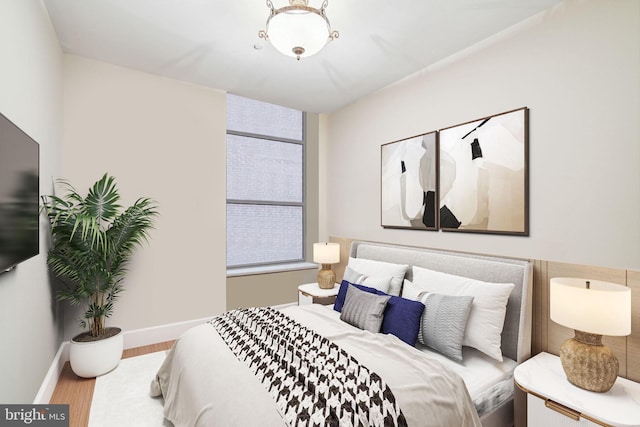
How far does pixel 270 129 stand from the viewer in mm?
4238

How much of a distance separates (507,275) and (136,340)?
11.2 ft

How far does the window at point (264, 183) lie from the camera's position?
3.95 metres

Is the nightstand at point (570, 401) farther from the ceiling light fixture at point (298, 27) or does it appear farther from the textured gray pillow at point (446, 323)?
the ceiling light fixture at point (298, 27)

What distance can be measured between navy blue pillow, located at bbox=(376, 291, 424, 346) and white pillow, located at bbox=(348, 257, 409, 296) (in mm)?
334

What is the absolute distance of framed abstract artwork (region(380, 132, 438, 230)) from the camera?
Answer: 2807 millimetres

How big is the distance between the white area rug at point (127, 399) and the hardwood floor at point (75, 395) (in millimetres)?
38

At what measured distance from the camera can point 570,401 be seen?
1.48 m

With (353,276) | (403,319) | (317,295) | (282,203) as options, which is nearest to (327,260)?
(317,295)

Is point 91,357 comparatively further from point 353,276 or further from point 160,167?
point 353,276

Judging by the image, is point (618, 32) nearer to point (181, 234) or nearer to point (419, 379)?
point (419, 379)

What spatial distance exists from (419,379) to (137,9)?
2.93 meters

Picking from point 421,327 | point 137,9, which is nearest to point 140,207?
point 137,9

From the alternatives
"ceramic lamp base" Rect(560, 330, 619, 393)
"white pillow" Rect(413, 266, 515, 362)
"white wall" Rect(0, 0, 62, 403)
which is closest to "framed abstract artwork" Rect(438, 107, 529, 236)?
"white pillow" Rect(413, 266, 515, 362)

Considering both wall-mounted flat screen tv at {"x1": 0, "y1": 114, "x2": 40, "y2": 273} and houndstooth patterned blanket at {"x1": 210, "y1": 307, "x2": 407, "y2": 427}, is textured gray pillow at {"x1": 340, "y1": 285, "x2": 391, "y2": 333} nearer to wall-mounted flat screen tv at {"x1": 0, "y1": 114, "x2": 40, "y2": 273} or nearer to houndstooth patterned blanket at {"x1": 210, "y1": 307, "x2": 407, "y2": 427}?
houndstooth patterned blanket at {"x1": 210, "y1": 307, "x2": 407, "y2": 427}
